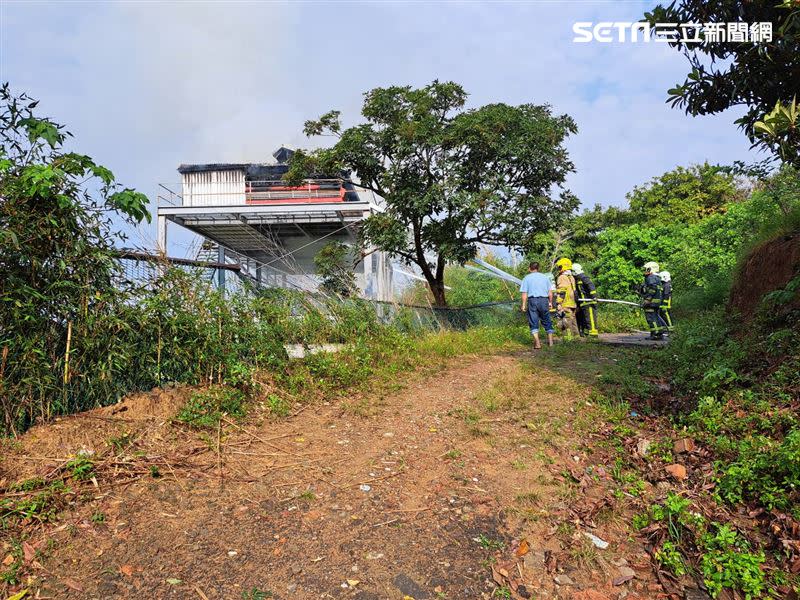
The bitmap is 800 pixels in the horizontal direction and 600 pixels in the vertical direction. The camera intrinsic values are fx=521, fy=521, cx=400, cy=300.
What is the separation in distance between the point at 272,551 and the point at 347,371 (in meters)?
3.69

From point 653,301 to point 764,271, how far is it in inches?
101

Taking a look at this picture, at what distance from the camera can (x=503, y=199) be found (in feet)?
40.9

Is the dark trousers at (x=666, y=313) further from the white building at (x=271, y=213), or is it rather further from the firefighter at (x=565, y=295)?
the white building at (x=271, y=213)

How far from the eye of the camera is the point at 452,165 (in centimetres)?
1245

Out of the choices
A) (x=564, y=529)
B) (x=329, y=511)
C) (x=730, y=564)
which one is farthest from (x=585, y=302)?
(x=329, y=511)

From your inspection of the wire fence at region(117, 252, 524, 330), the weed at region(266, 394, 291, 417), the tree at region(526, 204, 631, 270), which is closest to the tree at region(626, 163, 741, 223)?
the tree at region(526, 204, 631, 270)

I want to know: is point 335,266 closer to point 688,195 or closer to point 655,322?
point 655,322

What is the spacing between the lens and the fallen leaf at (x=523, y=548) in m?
3.12

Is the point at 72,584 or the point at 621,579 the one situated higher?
the point at 72,584

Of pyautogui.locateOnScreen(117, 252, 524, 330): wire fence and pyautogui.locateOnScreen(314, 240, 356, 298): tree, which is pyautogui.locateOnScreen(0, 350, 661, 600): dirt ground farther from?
pyautogui.locateOnScreen(314, 240, 356, 298): tree

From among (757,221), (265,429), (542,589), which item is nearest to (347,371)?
(265,429)

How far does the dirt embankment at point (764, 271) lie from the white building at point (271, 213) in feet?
34.2

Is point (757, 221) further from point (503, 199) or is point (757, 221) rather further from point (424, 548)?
point (424, 548)

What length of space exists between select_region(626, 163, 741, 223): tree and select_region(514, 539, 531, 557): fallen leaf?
23144 millimetres
